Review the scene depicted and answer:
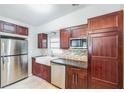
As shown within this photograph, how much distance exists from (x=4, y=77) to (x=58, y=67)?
61.2 inches

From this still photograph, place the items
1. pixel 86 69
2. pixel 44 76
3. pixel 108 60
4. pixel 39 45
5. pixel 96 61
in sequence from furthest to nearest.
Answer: pixel 39 45 → pixel 44 76 → pixel 86 69 → pixel 96 61 → pixel 108 60

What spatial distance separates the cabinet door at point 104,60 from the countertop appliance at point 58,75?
921 millimetres

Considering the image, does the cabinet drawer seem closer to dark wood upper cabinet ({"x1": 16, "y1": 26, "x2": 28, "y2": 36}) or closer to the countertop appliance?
the countertop appliance

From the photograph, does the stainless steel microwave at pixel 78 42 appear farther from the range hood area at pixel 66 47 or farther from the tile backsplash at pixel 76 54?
the tile backsplash at pixel 76 54

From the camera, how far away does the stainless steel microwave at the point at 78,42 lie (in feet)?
9.63

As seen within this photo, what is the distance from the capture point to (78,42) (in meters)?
3.05

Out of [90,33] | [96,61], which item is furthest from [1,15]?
[96,61]

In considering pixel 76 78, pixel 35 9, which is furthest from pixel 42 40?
pixel 76 78

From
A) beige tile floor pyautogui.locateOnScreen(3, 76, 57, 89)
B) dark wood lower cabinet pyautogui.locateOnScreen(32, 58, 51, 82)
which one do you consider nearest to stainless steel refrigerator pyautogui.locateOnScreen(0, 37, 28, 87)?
beige tile floor pyautogui.locateOnScreen(3, 76, 57, 89)

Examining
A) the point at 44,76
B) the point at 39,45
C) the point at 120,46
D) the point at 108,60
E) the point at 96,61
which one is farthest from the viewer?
the point at 39,45

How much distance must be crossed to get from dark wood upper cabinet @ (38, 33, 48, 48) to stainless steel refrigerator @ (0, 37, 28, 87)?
75 centimetres

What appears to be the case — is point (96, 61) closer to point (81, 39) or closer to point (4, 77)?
point (81, 39)

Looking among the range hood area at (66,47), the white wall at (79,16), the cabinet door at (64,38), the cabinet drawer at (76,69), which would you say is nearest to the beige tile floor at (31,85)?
the range hood area at (66,47)

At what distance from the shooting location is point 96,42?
6.89ft
